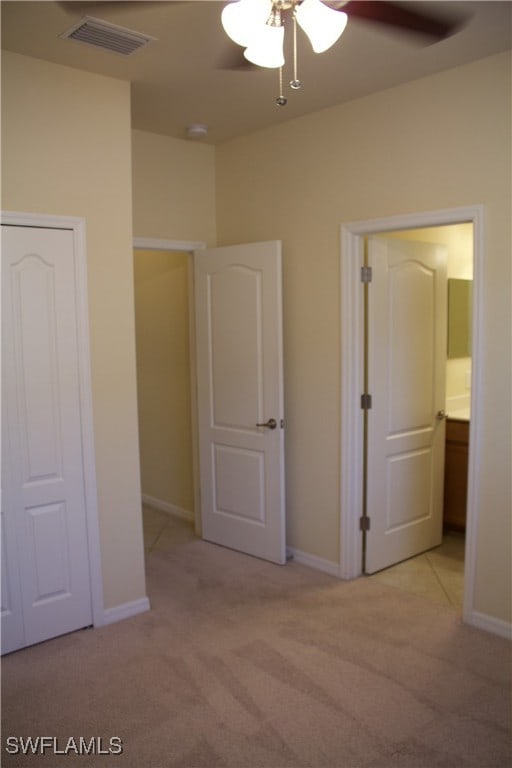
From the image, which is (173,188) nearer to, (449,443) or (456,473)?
(449,443)

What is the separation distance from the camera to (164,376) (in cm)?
501

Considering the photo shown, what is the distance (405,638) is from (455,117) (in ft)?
8.40

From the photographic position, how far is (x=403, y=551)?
397cm

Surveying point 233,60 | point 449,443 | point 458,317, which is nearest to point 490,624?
point 449,443

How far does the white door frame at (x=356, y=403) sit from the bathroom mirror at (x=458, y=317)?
1.25 meters

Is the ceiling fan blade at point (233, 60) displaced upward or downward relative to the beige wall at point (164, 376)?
upward

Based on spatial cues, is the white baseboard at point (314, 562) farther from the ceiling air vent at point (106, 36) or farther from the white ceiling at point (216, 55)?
the ceiling air vent at point (106, 36)

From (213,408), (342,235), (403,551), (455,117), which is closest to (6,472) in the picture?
(213,408)

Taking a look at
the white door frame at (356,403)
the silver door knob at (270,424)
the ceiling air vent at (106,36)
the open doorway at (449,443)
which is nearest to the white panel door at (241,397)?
the silver door knob at (270,424)

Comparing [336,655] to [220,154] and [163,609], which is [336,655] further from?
[220,154]

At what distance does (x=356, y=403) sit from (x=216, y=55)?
1966 millimetres

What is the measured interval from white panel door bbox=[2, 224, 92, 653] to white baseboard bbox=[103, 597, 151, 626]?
0.57 feet

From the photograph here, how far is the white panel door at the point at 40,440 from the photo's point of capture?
2861 mm

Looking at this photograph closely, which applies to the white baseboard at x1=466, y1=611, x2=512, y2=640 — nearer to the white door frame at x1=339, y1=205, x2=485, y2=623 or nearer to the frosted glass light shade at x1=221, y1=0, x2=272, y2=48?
the white door frame at x1=339, y1=205, x2=485, y2=623
